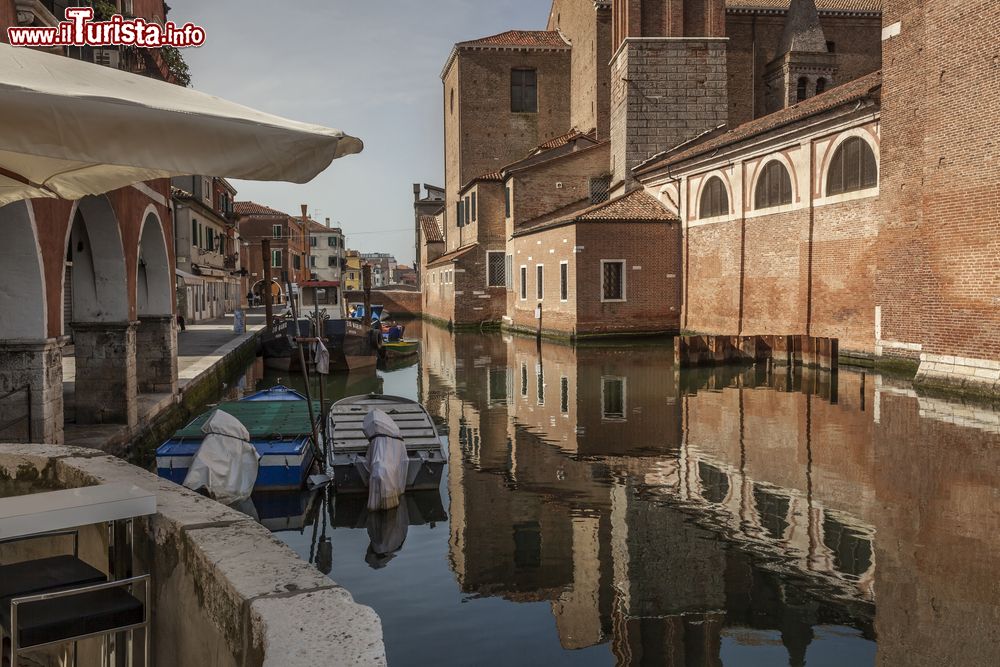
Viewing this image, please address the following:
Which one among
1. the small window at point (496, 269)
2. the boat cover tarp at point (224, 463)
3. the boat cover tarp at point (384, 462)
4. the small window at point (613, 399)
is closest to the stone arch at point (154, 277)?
the boat cover tarp at point (224, 463)

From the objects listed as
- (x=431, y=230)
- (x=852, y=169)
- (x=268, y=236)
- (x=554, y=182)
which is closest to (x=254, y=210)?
(x=268, y=236)

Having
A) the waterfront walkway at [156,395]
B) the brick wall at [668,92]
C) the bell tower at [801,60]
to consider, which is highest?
the bell tower at [801,60]

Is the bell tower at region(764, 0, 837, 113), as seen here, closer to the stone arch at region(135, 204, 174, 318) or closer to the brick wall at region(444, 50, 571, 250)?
the brick wall at region(444, 50, 571, 250)

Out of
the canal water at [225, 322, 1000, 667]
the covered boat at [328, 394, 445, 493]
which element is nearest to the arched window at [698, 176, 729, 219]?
the canal water at [225, 322, 1000, 667]

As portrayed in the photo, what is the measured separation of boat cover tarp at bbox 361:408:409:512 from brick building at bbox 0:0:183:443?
123 inches

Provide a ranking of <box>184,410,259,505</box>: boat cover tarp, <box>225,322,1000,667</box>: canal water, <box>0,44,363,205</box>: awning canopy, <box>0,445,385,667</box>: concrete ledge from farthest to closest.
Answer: <box>184,410,259,505</box>: boat cover tarp → <box>225,322,1000,667</box>: canal water → <box>0,44,363,205</box>: awning canopy → <box>0,445,385,667</box>: concrete ledge

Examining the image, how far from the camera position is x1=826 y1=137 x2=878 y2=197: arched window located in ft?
61.3

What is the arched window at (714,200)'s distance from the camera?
25078mm

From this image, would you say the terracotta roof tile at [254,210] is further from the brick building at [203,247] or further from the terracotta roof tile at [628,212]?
the terracotta roof tile at [628,212]

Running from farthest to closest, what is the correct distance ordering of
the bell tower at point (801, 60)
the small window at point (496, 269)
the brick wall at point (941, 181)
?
1. the small window at point (496, 269)
2. the bell tower at point (801, 60)
3. the brick wall at point (941, 181)

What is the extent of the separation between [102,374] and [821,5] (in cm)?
3476

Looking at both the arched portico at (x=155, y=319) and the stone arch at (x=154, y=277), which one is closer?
the arched portico at (x=155, y=319)

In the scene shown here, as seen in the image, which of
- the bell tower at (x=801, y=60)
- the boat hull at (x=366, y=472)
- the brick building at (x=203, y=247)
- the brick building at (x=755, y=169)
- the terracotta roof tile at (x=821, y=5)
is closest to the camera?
the boat hull at (x=366, y=472)

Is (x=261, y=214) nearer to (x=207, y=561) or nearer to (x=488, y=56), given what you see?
(x=488, y=56)
